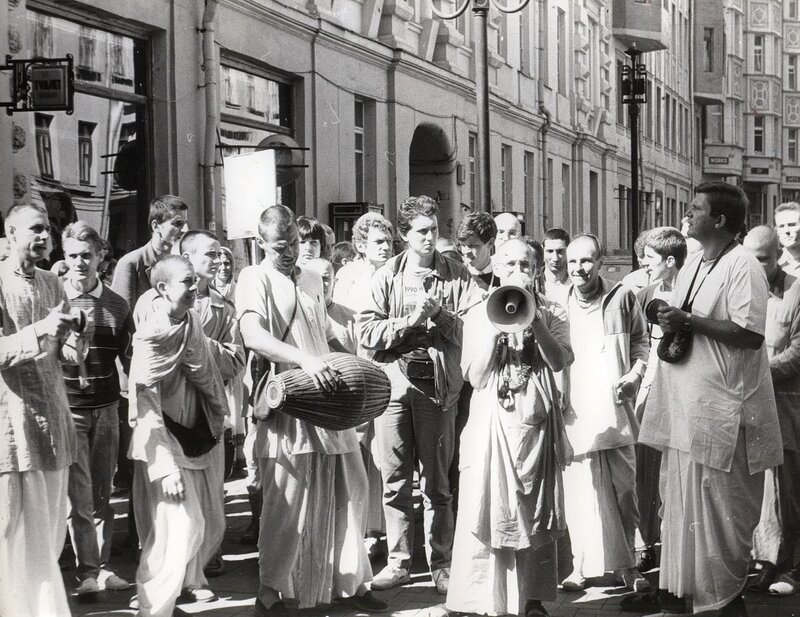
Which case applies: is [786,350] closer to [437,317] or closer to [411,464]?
[437,317]

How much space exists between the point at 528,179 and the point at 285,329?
15.1 ft

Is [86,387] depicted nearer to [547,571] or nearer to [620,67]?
[547,571]

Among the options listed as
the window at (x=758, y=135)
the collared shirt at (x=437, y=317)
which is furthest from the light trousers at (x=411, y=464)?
the window at (x=758, y=135)

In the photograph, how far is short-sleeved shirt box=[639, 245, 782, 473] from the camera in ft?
16.6

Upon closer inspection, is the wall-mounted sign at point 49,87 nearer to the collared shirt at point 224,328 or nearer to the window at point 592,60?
the collared shirt at point 224,328

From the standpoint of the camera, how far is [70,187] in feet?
30.6

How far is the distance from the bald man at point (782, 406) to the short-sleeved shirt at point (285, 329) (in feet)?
7.41

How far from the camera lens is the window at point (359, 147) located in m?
14.0

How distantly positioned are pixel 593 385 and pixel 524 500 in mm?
1106

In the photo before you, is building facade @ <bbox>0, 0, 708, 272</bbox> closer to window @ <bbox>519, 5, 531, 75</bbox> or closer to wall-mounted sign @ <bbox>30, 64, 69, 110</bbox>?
window @ <bbox>519, 5, 531, 75</bbox>

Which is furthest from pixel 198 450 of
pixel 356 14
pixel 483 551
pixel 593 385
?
pixel 356 14

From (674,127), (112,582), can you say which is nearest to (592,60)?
(674,127)

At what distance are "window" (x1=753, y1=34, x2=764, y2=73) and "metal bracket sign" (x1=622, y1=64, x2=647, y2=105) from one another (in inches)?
27.4

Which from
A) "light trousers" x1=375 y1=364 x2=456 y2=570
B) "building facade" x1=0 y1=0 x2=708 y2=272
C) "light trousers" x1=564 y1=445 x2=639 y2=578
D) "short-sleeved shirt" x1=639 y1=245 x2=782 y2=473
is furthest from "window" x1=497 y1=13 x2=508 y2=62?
"short-sleeved shirt" x1=639 y1=245 x2=782 y2=473
